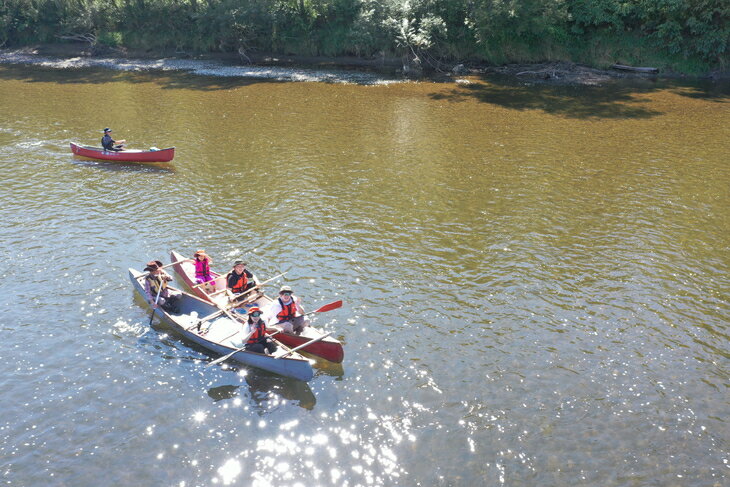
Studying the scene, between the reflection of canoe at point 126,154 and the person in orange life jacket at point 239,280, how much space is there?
13912mm

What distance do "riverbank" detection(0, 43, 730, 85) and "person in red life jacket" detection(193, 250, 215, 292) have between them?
32.2 metres

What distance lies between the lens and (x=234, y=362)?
16562 mm

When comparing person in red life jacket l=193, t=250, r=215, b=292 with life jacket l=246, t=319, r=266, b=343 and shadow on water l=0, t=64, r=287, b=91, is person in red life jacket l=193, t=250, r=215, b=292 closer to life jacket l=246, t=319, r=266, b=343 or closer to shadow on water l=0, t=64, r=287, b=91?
life jacket l=246, t=319, r=266, b=343

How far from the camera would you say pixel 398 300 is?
19.1 m

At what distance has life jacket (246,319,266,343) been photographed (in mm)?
16164

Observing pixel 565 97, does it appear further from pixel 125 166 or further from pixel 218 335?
pixel 218 335

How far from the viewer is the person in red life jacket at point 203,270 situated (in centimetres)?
1956

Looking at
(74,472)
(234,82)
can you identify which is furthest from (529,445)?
(234,82)

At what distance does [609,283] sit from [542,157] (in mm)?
12606

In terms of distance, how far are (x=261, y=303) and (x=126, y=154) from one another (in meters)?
17.0

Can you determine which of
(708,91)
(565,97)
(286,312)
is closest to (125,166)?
(286,312)

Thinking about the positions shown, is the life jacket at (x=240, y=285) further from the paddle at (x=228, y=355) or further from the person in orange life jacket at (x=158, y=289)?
the paddle at (x=228, y=355)

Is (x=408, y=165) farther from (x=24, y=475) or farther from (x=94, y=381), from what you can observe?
(x=24, y=475)

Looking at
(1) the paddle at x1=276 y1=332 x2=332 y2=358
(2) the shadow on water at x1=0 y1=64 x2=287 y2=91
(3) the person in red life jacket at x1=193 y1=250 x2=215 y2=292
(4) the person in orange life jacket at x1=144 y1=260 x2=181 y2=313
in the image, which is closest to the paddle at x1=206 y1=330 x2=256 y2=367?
(1) the paddle at x1=276 y1=332 x2=332 y2=358
